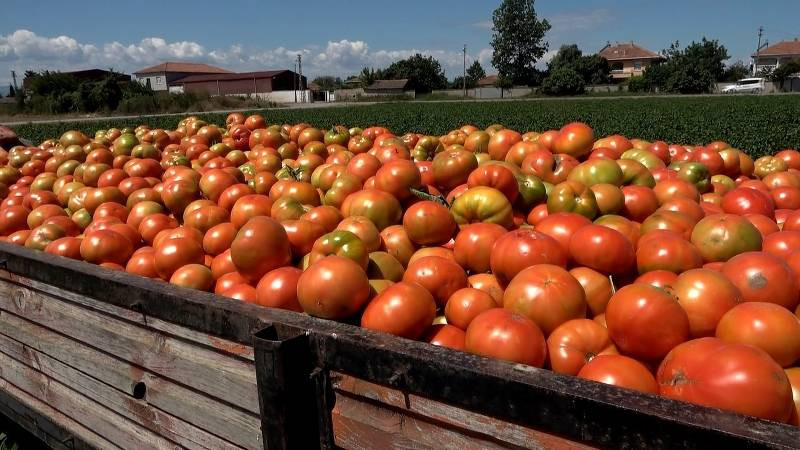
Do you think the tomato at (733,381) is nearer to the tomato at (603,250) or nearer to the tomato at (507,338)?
the tomato at (507,338)

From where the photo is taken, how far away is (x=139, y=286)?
81.5 inches

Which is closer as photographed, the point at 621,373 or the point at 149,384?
the point at 621,373

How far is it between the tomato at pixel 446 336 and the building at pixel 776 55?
12608 cm

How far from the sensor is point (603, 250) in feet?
7.41

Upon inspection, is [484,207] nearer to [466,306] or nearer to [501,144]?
[466,306]

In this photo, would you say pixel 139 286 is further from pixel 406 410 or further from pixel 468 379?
pixel 468 379

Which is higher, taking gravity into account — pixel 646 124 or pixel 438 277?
pixel 646 124

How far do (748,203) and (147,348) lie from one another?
317cm

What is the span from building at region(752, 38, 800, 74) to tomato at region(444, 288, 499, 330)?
126 m

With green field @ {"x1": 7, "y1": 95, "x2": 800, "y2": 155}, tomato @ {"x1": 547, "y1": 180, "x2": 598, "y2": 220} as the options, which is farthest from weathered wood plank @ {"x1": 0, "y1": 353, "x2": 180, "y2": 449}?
green field @ {"x1": 7, "y1": 95, "x2": 800, "y2": 155}

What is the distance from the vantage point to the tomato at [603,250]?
226 centimetres

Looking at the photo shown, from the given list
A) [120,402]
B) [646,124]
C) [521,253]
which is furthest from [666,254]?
[646,124]

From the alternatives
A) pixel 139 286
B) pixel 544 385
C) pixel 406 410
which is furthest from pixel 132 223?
pixel 544 385

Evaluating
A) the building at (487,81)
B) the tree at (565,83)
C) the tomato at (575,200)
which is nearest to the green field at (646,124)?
the tomato at (575,200)
